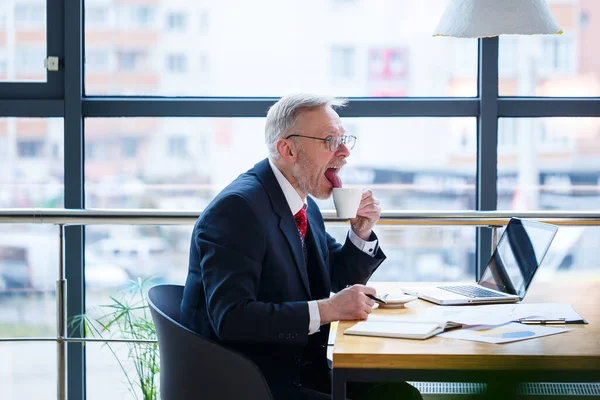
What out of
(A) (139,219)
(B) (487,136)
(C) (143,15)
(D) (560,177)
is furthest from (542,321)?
(C) (143,15)

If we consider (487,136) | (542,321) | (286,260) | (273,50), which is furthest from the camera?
(273,50)

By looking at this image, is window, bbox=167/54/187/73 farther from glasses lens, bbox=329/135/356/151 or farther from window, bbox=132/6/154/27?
glasses lens, bbox=329/135/356/151

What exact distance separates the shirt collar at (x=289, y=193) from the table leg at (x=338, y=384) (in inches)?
27.3

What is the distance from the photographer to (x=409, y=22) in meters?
3.33

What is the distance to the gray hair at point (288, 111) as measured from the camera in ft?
6.46

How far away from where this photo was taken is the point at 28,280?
11.1ft

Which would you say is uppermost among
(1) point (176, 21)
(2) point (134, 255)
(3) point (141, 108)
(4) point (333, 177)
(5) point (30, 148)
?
(1) point (176, 21)

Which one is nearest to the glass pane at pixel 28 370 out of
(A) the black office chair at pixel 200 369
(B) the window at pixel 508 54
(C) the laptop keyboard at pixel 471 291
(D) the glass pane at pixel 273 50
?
(D) the glass pane at pixel 273 50

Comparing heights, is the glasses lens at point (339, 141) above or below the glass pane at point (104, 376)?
above

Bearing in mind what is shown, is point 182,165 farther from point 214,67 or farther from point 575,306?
point 575,306

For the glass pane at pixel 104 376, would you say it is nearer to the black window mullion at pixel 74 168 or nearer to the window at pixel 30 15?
the black window mullion at pixel 74 168

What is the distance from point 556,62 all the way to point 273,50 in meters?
1.24

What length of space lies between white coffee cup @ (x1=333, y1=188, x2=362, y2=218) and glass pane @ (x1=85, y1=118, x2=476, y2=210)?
4.43ft

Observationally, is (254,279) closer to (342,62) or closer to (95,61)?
(342,62)
